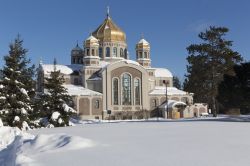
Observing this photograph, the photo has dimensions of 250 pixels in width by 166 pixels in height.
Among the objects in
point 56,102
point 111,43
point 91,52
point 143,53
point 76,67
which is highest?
point 111,43

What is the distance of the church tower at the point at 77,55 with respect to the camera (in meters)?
75.8

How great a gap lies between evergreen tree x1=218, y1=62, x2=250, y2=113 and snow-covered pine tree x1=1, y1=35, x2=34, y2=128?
21643mm

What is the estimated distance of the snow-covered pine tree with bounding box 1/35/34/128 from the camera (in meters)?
24.3

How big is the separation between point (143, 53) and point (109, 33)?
24.5 ft

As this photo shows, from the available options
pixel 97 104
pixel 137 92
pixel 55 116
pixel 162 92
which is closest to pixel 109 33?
pixel 137 92

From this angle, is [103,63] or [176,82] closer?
[103,63]

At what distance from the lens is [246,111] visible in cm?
5409

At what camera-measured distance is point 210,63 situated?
40.9 metres

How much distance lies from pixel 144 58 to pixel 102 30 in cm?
955

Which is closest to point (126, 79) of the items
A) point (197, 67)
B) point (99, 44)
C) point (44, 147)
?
point (99, 44)

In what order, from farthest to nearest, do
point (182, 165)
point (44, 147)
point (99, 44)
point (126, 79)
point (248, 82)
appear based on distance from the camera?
point (99, 44), point (126, 79), point (248, 82), point (44, 147), point (182, 165)

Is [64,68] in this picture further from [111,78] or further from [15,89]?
[15,89]

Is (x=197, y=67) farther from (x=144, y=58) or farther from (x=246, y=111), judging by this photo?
(x=144, y=58)

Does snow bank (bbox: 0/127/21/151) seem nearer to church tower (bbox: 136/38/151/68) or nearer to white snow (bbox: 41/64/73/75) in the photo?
white snow (bbox: 41/64/73/75)
